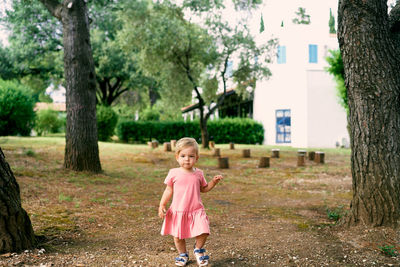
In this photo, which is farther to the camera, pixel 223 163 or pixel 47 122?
pixel 47 122

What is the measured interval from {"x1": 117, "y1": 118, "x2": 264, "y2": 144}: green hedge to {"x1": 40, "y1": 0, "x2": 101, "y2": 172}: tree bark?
17.7m

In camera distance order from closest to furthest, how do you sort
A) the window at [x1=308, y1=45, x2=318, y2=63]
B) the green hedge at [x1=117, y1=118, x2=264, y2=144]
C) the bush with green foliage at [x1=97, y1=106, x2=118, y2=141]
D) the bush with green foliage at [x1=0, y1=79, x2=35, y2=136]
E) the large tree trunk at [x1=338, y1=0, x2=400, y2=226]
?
the large tree trunk at [x1=338, y1=0, x2=400, y2=226]
the bush with green foliage at [x1=0, y1=79, x2=35, y2=136]
the window at [x1=308, y1=45, x2=318, y2=63]
the bush with green foliage at [x1=97, y1=106, x2=118, y2=141]
the green hedge at [x1=117, y1=118, x2=264, y2=144]

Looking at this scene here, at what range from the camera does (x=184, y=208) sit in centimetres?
334

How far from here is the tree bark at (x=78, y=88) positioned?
862 cm

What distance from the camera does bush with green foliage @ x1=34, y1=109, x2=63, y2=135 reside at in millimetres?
27875

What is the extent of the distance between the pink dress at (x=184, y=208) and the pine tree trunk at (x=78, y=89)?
5.91 metres

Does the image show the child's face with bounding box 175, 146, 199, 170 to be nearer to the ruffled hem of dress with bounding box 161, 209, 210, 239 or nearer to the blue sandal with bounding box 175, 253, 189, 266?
the ruffled hem of dress with bounding box 161, 209, 210, 239

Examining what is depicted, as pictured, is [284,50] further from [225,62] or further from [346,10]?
[346,10]

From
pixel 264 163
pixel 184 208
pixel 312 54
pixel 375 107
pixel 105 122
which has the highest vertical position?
pixel 312 54

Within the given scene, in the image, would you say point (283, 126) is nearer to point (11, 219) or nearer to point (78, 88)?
point (78, 88)

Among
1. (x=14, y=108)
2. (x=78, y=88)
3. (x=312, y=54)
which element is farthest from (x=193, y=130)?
(x=78, y=88)

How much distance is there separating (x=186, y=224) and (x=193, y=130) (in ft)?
76.4

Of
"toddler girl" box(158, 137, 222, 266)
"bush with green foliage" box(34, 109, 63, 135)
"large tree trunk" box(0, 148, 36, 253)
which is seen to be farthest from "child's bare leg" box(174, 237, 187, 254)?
"bush with green foliage" box(34, 109, 63, 135)

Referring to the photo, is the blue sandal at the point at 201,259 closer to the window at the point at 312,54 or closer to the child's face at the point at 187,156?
the child's face at the point at 187,156
